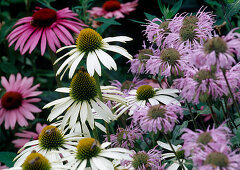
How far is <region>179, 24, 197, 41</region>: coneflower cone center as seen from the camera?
962mm

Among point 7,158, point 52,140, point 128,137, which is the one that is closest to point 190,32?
point 128,137

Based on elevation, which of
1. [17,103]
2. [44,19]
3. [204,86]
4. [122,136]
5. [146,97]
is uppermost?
[44,19]

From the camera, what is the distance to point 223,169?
2.03 feet

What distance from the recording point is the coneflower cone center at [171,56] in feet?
3.07

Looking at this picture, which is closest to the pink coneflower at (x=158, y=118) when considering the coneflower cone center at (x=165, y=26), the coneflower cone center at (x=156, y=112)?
the coneflower cone center at (x=156, y=112)

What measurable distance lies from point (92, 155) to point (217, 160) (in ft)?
1.15

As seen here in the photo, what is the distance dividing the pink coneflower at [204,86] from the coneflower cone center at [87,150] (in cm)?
26

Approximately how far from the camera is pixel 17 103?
189cm

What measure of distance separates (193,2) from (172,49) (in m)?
1.95

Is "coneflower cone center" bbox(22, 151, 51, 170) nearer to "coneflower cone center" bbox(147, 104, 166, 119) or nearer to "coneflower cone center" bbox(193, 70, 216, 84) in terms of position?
"coneflower cone center" bbox(147, 104, 166, 119)

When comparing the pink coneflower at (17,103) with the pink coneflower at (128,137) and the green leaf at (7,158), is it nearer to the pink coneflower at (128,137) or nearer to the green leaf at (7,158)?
the green leaf at (7,158)

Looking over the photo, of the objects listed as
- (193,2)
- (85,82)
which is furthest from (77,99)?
(193,2)

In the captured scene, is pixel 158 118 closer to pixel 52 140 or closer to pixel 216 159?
pixel 216 159

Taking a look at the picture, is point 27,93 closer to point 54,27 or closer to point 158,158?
point 54,27
